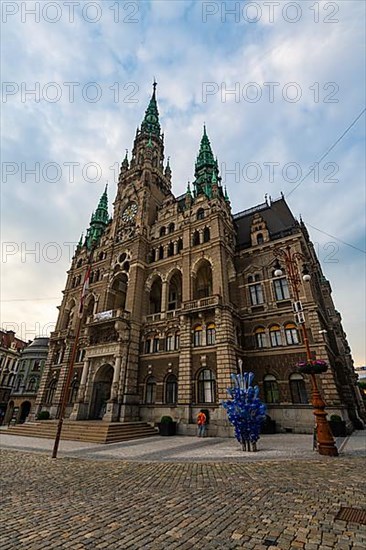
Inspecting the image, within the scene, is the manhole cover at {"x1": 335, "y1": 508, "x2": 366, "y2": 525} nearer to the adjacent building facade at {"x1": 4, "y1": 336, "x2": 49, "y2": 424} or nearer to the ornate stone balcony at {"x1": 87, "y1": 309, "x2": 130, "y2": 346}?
the ornate stone balcony at {"x1": 87, "y1": 309, "x2": 130, "y2": 346}

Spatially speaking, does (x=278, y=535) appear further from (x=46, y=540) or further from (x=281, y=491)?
(x=46, y=540)

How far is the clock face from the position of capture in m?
38.1

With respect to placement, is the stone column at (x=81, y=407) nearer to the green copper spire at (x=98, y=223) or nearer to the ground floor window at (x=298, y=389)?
the ground floor window at (x=298, y=389)

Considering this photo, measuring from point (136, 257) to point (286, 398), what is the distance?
20.9 meters

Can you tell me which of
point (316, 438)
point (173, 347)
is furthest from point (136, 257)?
point (316, 438)

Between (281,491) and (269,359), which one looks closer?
(281,491)

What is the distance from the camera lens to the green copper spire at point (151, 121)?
4882 centimetres

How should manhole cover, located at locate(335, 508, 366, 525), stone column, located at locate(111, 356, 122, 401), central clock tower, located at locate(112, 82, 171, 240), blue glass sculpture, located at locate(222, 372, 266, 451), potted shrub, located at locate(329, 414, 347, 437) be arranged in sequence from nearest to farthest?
manhole cover, located at locate(335, 508, 366, 525) < blue glass sculpture, located at locate(222, 372, 266, 451) < potted shrub, located at locate(329, 414, 347, 437) < stone column, located at locate(111, 356, 122, 401) < central clock tower, located at locate(112, 82, 171, 240)

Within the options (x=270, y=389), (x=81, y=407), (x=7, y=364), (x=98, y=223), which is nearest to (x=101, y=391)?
(x=81, y=407)

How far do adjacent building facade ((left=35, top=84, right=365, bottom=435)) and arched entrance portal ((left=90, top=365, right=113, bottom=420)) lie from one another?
0.10 metres

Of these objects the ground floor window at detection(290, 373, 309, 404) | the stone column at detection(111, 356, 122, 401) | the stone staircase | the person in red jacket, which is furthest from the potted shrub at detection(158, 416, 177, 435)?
the ground floor window at detection(290, 373, 309, 404)

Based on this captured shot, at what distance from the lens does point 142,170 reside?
135ft

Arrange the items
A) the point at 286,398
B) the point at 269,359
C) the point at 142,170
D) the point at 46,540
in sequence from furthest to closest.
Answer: the point at 142,170
the point at 269,359
the point at 286,398
the point at 46,540

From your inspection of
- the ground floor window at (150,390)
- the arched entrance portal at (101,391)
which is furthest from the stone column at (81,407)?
the ground floor window at (150,390)
